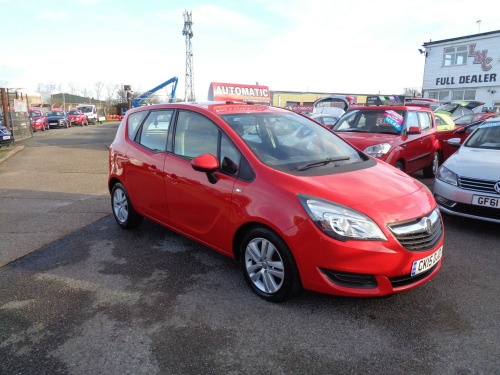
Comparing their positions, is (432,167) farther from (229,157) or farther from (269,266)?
(269,266)

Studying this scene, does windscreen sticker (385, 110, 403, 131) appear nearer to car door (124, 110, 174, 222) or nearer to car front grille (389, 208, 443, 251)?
car front grille (389, 208, 443, 251)

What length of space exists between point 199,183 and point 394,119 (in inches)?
204

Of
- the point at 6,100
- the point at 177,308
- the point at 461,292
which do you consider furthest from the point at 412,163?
the point at 6,100

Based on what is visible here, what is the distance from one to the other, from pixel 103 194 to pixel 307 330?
18.1 ft

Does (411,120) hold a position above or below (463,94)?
below

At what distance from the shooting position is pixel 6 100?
16.0 metres

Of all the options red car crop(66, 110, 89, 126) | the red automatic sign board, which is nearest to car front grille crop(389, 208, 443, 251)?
the red automatic sign board

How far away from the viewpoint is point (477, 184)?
15.0 feet

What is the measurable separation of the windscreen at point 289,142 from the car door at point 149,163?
944 mm

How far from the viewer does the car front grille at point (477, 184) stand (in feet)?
14.5

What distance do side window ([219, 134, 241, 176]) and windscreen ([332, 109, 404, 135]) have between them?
4780mm

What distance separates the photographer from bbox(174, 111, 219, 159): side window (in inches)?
140

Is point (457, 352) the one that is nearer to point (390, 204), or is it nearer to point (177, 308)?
point (390, 204)

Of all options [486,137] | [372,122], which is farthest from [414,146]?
[486,137]
